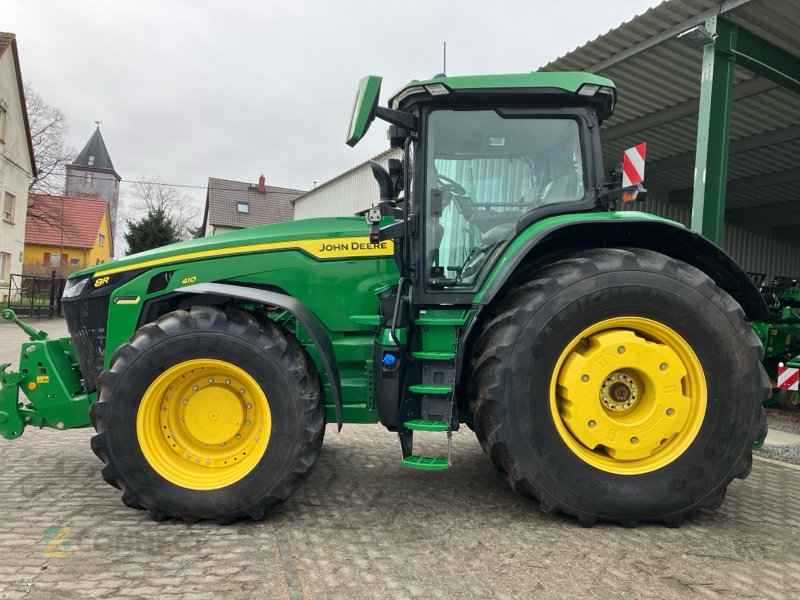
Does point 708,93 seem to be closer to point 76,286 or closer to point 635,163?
point 635,163

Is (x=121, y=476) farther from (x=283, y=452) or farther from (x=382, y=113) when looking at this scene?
(x=382, y=113)

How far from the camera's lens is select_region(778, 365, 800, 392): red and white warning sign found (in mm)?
6391

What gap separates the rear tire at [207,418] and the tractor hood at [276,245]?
0.45m

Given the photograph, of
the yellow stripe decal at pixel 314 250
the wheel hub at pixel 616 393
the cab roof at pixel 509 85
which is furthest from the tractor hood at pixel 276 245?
the wheel hub at pixel 616 393

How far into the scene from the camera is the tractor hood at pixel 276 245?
11.6ft

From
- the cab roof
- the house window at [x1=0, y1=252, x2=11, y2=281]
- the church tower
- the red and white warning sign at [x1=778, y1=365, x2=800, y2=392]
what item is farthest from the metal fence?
the church tower

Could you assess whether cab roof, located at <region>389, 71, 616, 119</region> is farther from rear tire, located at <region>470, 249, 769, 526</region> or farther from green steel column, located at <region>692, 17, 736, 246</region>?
green steel column, located at <region>692, 17, 736, 246</region>

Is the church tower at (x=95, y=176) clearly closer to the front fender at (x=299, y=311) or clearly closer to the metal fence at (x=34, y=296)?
the metal fence at (x=34, y=296)

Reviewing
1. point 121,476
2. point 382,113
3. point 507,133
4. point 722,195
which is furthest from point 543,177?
point 722,195

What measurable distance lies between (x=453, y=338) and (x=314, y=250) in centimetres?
97

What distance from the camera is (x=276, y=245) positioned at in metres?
3.54

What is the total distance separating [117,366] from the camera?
312 centimetres

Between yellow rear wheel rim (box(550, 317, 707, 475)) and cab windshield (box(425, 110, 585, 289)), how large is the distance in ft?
2.43

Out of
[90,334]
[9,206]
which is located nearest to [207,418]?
[90,334]
